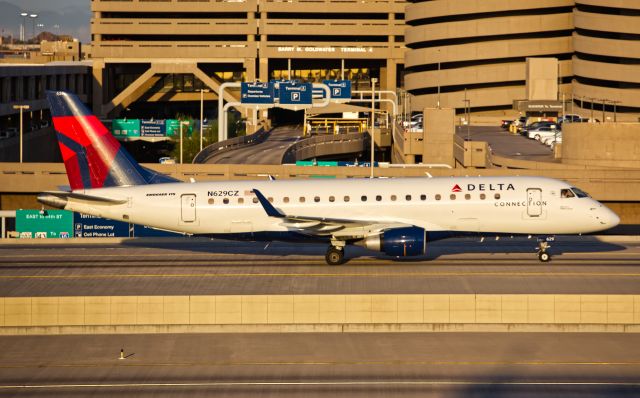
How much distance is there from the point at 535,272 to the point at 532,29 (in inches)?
4728

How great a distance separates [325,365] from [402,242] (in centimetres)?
1267

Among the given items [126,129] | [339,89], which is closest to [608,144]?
[339,89]

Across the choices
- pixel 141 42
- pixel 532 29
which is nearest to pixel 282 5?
pixel 141 42

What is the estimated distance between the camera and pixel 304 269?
52375mm

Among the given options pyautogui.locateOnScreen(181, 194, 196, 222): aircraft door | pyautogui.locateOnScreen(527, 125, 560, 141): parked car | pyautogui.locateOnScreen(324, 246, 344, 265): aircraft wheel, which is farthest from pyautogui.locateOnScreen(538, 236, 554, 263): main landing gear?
pyautogui.locateOnScreen(527, 125, 560, 141): parked car

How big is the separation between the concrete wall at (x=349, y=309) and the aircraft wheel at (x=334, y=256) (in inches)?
382

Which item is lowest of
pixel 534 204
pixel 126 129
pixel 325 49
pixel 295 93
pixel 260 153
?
pixel 534 204

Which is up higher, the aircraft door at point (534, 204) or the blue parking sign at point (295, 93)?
the blue parking sign at point (295, 93)

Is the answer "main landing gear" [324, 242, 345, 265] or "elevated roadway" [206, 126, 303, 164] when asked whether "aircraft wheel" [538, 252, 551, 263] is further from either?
"elevated roadway" [206, 126, 303, 164]

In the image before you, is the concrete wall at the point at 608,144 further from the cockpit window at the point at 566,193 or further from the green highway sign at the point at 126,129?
the green highway sign at the point at 126,129

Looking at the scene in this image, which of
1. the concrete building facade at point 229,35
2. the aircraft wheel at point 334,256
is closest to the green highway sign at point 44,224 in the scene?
the aircraft wheel at point 334,256

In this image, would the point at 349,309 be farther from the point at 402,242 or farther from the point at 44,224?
the point at 44,224

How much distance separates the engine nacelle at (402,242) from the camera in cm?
5031

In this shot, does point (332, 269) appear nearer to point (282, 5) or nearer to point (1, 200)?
point (1, 200)
